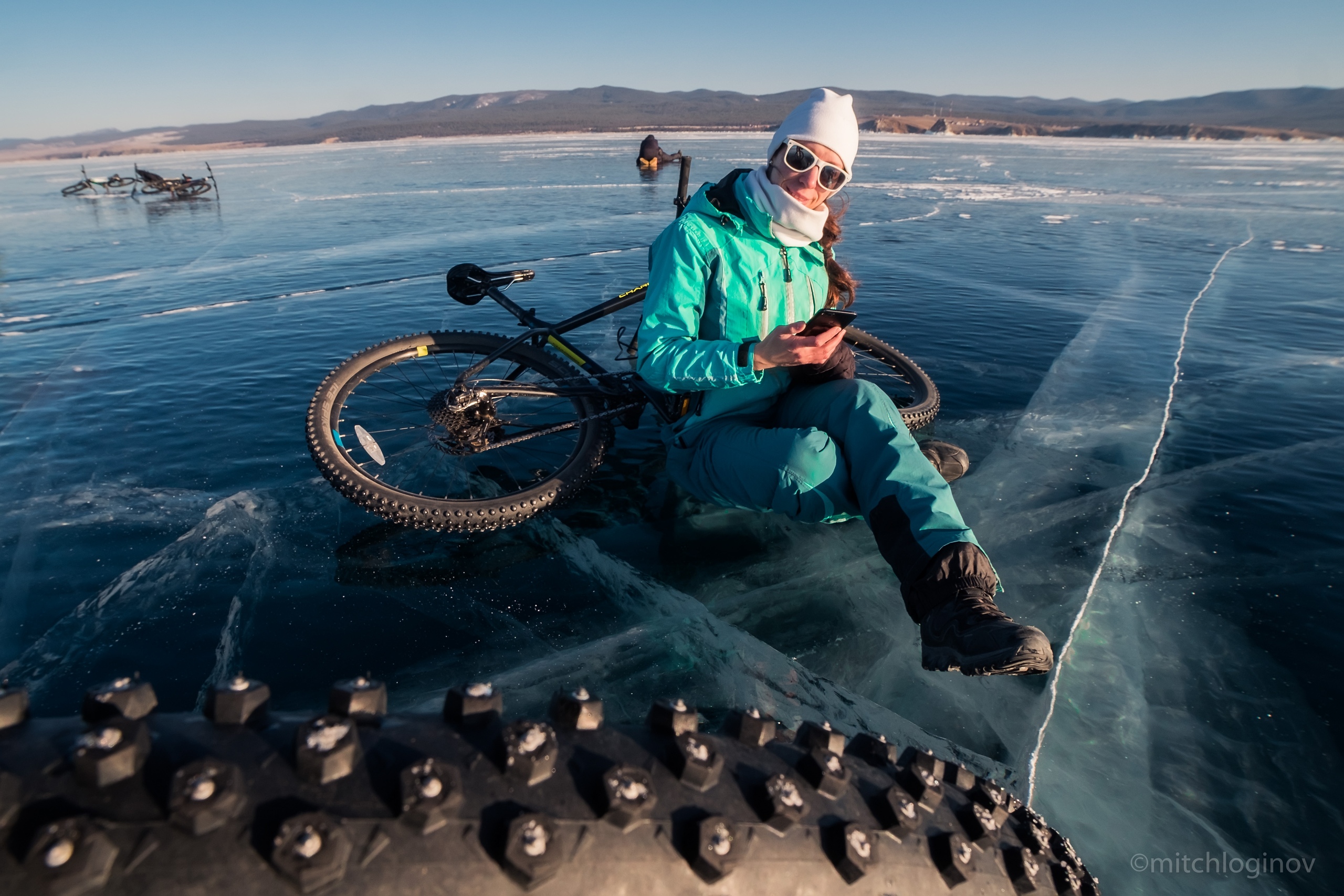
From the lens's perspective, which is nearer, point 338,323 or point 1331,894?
point 1331,894

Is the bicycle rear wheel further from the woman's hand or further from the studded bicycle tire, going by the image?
the studded bicycle tire

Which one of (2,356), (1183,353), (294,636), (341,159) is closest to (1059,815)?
(294,636)

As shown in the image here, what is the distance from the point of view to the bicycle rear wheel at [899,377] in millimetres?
4801

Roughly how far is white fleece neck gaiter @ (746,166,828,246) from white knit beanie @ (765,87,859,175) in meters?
0.16

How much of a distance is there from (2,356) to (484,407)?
5.90m

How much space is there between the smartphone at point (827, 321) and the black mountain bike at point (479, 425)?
0.76 m

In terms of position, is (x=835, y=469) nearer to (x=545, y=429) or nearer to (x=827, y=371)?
(x=827, y=371)

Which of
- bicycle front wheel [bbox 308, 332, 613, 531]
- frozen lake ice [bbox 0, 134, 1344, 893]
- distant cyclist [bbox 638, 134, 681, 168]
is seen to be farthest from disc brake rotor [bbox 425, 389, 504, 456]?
distant cyclist [bbox 638, 134, 681, 168]

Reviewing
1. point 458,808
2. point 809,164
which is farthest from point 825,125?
point 458,808

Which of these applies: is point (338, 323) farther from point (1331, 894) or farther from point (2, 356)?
point (1331, 894)

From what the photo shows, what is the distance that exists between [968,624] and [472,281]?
360cm

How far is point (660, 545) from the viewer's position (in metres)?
3.40

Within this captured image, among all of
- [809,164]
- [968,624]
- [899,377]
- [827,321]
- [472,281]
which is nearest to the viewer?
[968,624]

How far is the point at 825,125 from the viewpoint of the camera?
10.4 ft
